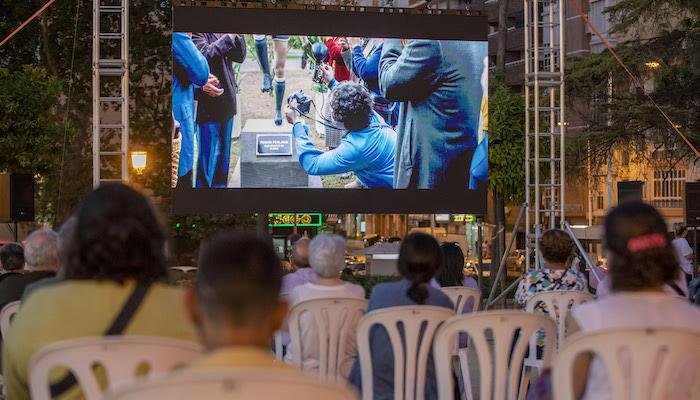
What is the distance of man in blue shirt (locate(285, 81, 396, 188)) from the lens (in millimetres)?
15102

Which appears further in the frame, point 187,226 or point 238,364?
point 187,226

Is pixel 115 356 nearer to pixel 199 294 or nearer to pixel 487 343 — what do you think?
pixel 199 294

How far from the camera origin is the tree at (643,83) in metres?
20.5

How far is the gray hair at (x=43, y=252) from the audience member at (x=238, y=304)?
3.13 metres

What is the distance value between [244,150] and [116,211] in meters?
12.1

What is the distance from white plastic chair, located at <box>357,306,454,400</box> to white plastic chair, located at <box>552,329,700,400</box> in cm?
162

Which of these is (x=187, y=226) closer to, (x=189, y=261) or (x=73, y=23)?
(x=189, y=261)

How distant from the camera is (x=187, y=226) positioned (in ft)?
75.9

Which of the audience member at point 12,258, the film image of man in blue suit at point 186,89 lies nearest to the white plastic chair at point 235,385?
the audience member at point 12,258

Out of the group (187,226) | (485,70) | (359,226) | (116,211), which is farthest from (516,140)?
(359,226)

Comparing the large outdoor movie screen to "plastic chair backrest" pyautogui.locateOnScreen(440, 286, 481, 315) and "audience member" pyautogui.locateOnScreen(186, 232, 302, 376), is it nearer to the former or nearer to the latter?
"plastic chair backrest" pyautogui.locateOnScreen(440, 286, 481, 315)

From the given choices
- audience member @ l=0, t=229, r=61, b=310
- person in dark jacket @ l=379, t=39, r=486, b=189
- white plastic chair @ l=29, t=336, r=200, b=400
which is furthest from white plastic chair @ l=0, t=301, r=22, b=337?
person in dark jacket @ l=379, t=39, r=486, b=189

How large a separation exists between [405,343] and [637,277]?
161 centimetres

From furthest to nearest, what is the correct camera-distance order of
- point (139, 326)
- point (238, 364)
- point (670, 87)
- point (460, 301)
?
point (670, 87)
point (460, 301)
point (139, 326)
point (238, 364)
